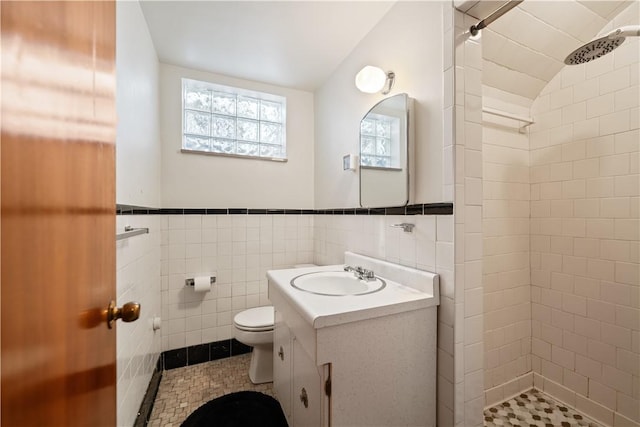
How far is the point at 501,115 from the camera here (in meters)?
1.66

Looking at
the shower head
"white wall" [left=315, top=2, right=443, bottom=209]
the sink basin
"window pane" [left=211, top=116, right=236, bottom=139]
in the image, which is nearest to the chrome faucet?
the sink basin

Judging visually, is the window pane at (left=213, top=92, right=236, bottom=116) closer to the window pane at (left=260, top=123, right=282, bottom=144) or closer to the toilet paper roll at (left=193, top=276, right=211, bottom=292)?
the window pane at (left=260, top=123, right=282, bottom=144)

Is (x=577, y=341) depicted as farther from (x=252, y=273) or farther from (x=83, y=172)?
(x=83, y=172)

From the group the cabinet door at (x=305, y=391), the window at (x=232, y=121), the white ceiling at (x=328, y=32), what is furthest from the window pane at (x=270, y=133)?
the cabinet door at (x=305, y=391)

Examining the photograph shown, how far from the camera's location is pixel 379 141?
5.34ft

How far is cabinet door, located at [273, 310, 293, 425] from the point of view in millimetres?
1392

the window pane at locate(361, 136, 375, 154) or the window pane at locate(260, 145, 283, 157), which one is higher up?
the window pane at locate(260, 145, 283, 157)

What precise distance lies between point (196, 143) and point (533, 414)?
3.00 meters

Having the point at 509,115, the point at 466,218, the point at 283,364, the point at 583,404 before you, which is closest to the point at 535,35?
the point at 509,115

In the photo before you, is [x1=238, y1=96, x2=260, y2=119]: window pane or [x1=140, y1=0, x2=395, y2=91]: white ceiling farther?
[x1=238, y1=96, x2=260, y2=119]: window pane

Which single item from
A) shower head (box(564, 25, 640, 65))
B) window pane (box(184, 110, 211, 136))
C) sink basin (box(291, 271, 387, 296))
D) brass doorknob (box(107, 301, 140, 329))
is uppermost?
window pane (box(184, 110, 211, 136))

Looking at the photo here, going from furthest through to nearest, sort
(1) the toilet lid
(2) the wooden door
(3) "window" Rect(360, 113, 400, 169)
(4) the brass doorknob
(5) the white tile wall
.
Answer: (1) the toilet lid, (3) "window" Rect(360, 113, 400, 169), (5) the white tile wall, (4) the brass doorknob, (2) the wooden door

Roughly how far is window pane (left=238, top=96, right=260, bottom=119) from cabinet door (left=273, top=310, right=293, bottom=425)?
68.1 inches

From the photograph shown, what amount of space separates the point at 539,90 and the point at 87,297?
8.31ft
